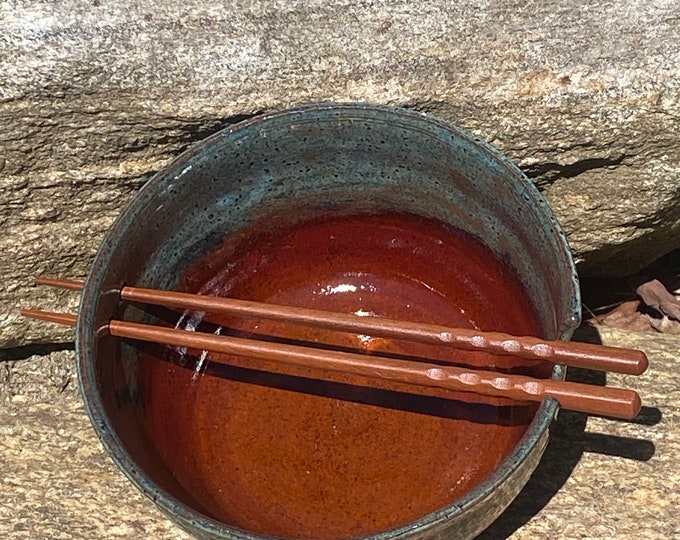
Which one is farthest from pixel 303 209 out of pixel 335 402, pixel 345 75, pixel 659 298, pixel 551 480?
pixel 659 298

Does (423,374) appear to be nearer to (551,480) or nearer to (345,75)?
(551,480)

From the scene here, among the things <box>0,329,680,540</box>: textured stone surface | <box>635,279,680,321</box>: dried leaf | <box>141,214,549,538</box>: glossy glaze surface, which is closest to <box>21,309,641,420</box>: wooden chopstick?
<box>141,214,549,538</box>: glossy glaze surface

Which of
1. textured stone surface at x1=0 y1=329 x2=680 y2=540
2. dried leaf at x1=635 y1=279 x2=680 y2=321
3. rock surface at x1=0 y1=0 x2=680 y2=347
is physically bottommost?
textured stone surface at x1=0 y1=329 x2=680 y2=540

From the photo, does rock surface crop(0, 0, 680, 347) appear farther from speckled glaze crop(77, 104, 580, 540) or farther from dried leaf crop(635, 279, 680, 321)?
dried leaf crop(635, 279, 680, 321)

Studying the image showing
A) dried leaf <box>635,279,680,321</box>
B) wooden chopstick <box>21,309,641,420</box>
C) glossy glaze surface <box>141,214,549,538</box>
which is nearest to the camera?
wooden chopstick <box>21,309,641,420</box>

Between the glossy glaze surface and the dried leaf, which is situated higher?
the dried leaf

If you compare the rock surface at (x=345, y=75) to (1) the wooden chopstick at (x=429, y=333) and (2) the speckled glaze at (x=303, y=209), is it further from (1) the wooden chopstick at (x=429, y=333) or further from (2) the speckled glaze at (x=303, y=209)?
(1) the wooden chopstick at (x=429, y=333)

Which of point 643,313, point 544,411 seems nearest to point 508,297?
point 544,411

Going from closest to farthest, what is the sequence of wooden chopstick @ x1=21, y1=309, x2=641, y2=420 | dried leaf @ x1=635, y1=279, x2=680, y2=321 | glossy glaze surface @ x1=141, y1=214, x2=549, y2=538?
1. wooden chopstick @ x1=21, y1=309, x2=641, y2=420
2. glossy glaze surface @ x1=141, y1=214, x2=549, y2=538
3. dried leaf @ x1=635, y1=279, x2=680, y2=321

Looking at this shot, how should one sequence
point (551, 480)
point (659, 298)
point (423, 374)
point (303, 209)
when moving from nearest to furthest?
1. point (423, 374)
2. point (551, 480)
3. point (303, 209)
4. point (659, 298)
